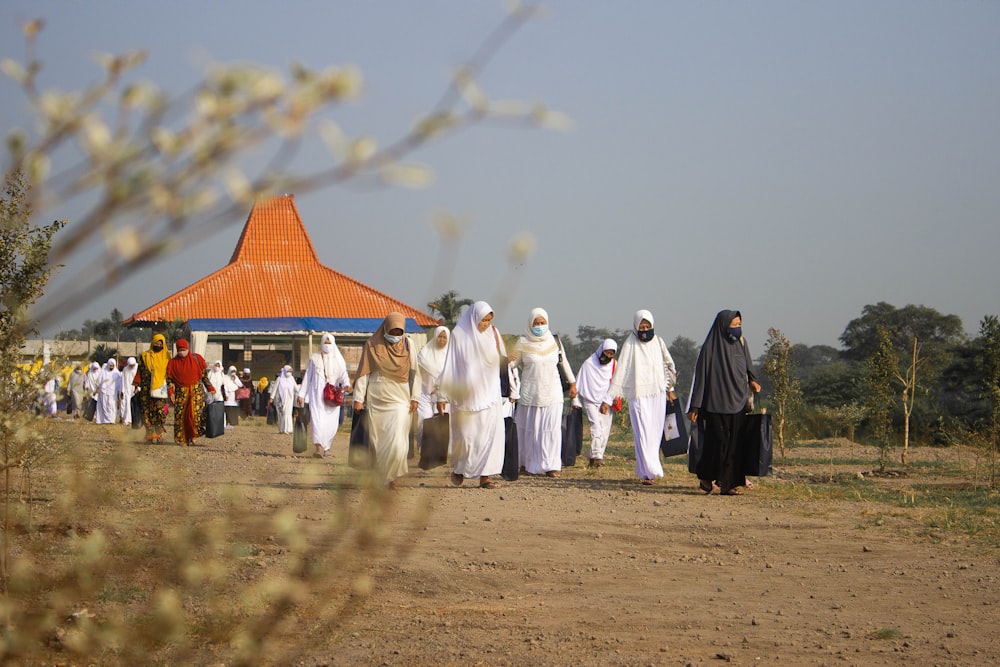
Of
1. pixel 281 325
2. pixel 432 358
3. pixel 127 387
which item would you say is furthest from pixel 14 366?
pixel 281 325

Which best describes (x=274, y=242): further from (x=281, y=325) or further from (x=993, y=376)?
(x=993, y=376)

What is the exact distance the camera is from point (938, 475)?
1393cm

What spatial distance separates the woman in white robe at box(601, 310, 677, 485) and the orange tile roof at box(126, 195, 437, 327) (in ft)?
92.9

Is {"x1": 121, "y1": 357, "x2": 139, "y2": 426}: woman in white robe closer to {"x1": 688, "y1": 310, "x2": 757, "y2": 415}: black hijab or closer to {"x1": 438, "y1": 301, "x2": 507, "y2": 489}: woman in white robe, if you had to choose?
{"x1": 438, "y1": 301, "x2": 507, "y2": 489}: woman in white robe

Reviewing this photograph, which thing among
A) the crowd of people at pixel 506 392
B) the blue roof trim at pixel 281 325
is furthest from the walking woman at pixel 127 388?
the blue roof trim at pixel 281 325

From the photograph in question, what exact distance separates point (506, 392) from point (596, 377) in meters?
3.12

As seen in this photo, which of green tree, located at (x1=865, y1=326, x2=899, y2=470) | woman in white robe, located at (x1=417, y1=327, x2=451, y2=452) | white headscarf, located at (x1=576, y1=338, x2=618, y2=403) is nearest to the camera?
woman in white robe, located at (x1=417, y1=327, x2=451, y2=452)

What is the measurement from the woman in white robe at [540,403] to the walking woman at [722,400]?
217 centimetres

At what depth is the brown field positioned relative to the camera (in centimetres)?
281

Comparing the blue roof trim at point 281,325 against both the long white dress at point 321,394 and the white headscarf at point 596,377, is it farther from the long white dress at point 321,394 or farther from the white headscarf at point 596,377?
the white headscarf at point 596,377

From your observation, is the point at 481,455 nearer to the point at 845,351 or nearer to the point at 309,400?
the point at 309,400

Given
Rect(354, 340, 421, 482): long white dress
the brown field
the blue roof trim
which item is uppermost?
the blue roof trim

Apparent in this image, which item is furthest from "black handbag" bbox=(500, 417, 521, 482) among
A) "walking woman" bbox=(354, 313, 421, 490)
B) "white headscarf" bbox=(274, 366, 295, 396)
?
"white headscarf" bbox=(274, 366, 295, 396)

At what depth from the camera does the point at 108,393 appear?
90.8ft
